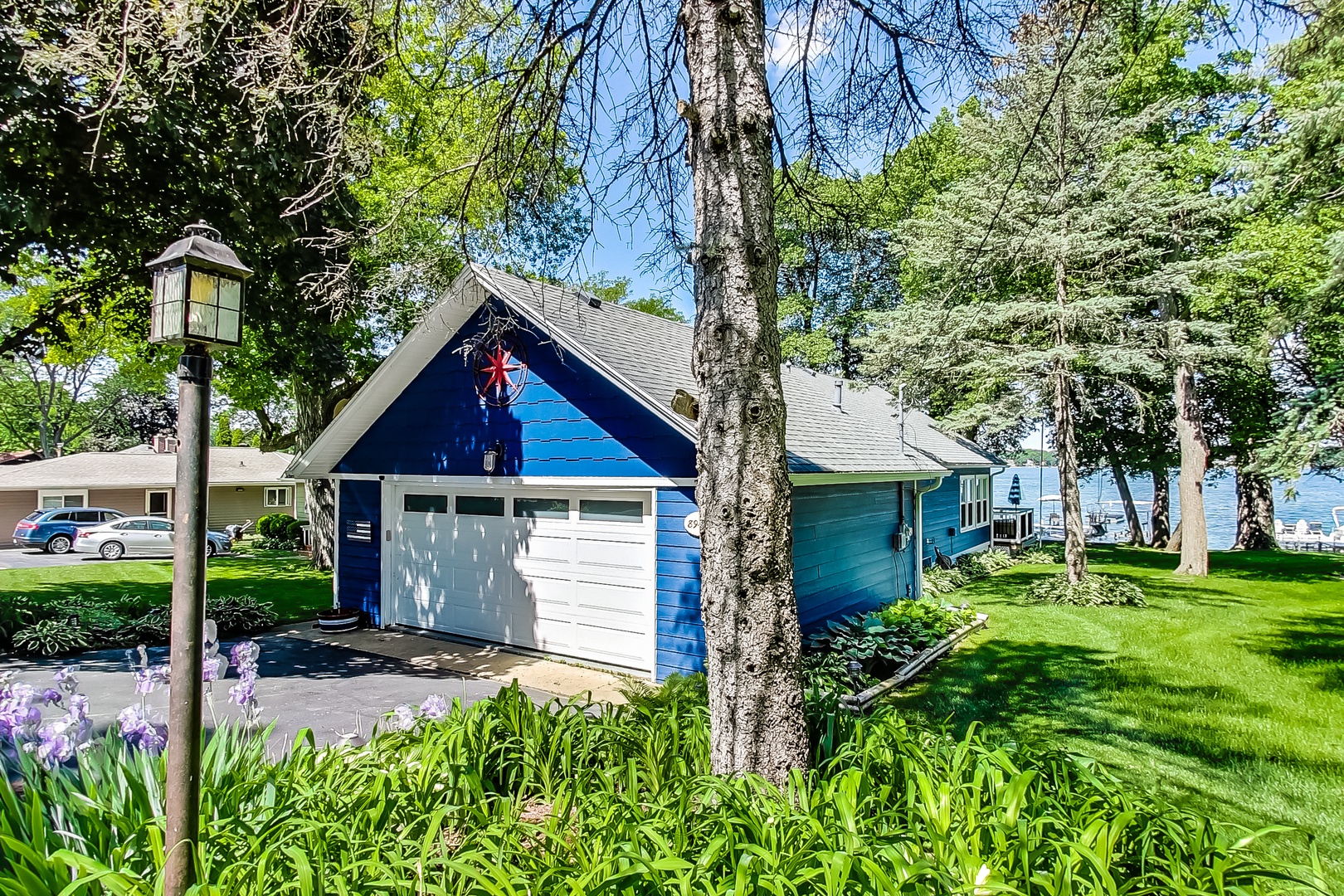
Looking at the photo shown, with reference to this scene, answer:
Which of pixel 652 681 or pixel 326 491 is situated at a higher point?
pixel 326 491

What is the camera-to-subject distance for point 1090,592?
12.6m

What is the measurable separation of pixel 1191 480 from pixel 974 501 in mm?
5131

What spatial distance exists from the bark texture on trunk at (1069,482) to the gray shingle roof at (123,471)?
902 inches

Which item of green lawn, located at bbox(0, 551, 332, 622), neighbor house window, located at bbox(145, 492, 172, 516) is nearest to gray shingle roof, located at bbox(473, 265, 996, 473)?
green lawn, located at bbox(0, 551, 332, 622)

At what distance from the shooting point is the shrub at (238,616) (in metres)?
9.92

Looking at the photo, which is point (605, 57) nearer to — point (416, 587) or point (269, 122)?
point (269, 122)

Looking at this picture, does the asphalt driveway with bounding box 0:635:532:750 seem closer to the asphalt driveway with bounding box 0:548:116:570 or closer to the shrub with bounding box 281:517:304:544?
the asphalt driveway with bounding box 0:548:116:570

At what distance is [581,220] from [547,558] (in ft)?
14.3

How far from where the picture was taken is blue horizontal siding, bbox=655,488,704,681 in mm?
7012

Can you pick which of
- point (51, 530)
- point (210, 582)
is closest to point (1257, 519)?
point (210, 582)

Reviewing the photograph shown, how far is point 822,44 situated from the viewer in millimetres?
4840

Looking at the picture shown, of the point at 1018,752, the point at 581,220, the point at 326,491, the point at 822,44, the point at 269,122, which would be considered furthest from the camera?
the point at 326,491

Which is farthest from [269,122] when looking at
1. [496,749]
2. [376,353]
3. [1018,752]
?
[376,353]

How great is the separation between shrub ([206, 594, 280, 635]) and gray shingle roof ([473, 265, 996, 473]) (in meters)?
6.61
